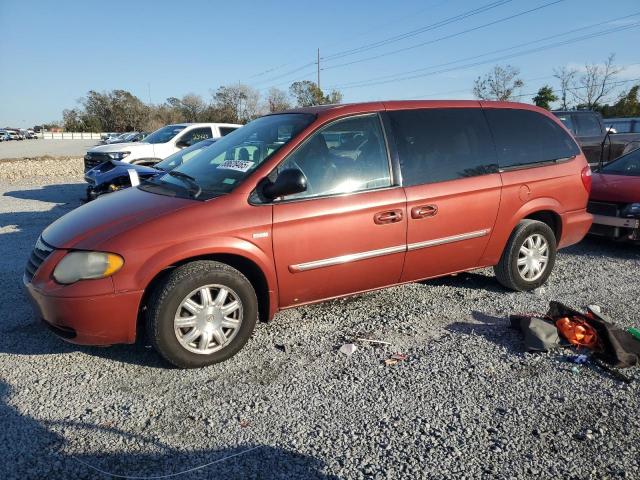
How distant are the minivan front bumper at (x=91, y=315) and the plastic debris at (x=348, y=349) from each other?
1.52m

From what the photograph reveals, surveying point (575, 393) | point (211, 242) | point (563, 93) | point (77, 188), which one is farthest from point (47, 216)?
point (563, 93)

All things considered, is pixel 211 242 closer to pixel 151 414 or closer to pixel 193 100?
pixel 151 414

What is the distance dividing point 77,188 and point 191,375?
1224cm

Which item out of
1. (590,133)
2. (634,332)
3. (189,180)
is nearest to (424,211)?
(634,332)

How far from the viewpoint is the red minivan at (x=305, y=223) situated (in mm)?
3268

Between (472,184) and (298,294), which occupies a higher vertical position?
(472,184)

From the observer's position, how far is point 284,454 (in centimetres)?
258

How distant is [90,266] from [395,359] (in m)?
2.22

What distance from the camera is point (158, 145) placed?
1251 cm

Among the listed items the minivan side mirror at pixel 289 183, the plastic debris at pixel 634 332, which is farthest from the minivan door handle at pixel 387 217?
the plastic debris at pixel 634 332

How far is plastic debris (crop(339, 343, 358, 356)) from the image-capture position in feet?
12.1

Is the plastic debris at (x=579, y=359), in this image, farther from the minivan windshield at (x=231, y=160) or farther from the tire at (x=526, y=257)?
the minivan windshield at (x=231, y=160)

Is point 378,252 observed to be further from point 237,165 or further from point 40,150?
point 40,150

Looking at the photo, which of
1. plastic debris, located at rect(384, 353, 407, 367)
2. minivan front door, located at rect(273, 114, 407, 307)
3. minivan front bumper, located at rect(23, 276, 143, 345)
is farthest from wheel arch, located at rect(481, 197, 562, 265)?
minivan front bumper, located at rect(23, 276, 143, 345)
